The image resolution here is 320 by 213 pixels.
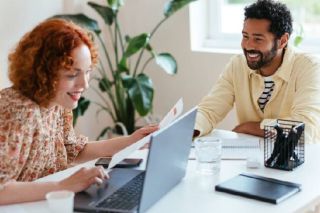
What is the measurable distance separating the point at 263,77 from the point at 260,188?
1.01 metres

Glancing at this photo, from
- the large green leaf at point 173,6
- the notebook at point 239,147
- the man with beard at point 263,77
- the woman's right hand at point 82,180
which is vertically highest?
the large green leaf at point 173,6

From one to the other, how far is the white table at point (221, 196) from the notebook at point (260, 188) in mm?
16

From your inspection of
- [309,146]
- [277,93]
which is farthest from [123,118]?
[309,146]

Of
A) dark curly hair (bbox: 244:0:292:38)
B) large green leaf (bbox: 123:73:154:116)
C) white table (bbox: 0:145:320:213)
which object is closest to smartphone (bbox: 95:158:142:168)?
white table (bbox: 0:145:320:213)

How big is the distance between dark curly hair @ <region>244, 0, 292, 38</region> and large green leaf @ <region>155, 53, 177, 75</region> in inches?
33.9

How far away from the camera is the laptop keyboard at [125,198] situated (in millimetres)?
1631

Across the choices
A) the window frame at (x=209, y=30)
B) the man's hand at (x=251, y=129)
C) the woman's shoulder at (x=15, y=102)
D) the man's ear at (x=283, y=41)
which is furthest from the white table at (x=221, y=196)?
the window frame at (x=209, y=30)

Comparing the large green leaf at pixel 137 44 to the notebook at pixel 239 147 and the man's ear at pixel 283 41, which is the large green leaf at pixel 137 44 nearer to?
the man's ear at pixel 283 41

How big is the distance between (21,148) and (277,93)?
48.5 inches

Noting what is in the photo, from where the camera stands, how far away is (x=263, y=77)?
2680 millimetres

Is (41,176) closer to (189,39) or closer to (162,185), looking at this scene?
(162,185)

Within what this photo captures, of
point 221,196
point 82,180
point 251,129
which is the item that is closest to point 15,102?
point 82,180

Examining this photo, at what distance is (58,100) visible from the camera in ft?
6.30

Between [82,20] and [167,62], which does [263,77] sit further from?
[82,20]
